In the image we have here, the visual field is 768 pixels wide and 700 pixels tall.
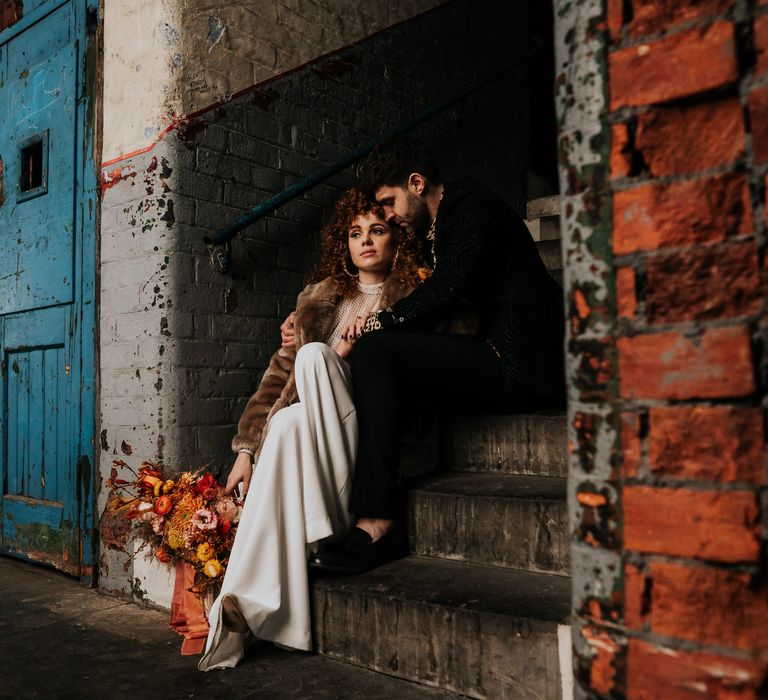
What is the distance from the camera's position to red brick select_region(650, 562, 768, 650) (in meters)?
0.59

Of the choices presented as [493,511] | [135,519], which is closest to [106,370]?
[135,519]

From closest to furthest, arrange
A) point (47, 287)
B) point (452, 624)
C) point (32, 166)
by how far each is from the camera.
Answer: point (452, 624) < point (47, 287) < point (32, 166)

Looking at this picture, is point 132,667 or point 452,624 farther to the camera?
point 132,667

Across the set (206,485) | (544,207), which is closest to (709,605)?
(206,485)

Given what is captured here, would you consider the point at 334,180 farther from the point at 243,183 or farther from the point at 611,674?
the point at 611,674

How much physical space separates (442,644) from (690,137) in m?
1.38

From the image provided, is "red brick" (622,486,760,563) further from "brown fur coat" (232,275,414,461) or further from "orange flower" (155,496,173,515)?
"orange flower" (155,496,173,515)

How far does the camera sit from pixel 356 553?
1.98m

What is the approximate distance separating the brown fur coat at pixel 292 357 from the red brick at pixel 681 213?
1746 millimetres

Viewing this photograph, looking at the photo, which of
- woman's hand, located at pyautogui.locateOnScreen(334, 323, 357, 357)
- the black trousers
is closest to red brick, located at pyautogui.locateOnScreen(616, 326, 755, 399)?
the black trousers

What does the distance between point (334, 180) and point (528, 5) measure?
3.00m

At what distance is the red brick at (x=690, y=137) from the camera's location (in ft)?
2.00

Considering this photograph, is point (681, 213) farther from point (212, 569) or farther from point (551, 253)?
point (551, 253)

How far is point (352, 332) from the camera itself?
7.64ft
